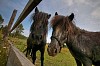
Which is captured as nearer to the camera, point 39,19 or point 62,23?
point 62,23

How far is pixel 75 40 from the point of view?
5.18m

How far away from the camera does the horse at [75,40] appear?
190 inches

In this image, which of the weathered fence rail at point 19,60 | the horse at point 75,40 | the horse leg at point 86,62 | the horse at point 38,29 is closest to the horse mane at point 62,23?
the horse at point 75,40

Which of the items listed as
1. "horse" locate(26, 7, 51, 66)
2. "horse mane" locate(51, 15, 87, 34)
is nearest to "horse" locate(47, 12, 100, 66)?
"horse mane" locate(51, 15, 87, 34)

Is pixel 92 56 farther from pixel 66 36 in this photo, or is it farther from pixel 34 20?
pixel 34 20

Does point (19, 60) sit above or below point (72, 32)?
below

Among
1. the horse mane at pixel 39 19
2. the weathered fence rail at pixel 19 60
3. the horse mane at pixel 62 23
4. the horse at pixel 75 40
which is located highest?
the horse mane at pixel 39 19

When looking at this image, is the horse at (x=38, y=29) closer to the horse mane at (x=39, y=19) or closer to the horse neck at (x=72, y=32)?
the horse mane at (x=39, y=19)

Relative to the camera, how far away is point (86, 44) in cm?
524

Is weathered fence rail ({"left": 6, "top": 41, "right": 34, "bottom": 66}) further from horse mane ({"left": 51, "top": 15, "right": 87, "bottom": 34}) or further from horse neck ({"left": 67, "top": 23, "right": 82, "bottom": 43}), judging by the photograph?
horse neck ({"left": 67, "top": 23, "right": 82, "bottom": 43})

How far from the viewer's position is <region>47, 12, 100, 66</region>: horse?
484cm

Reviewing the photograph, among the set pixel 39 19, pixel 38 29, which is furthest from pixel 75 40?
pixel 39 19

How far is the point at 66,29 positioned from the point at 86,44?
0.70 metres

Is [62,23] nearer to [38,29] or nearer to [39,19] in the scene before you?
[38,29]
